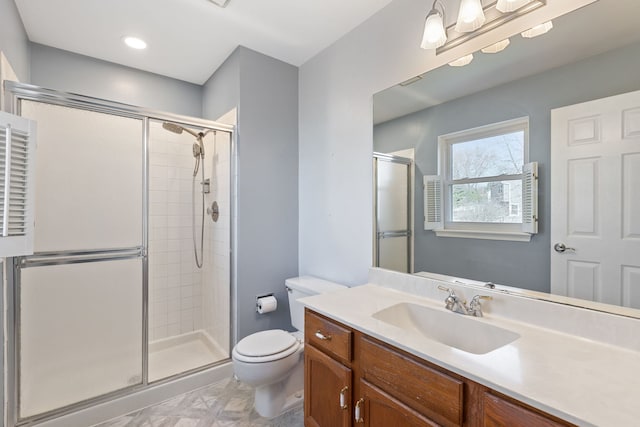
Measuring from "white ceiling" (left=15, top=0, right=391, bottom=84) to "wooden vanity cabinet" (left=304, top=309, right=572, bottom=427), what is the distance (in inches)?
72.4

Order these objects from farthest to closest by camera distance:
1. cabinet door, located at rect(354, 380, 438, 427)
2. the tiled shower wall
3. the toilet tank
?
the tiled shower wall
the toilet tank
cabinet door, located at rect(354, 380, 438, 427)

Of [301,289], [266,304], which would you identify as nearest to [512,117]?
[301,289]

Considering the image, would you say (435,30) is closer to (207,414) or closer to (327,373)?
(327,373)

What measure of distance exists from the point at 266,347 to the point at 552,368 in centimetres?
142

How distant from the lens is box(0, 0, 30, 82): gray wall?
156 cm

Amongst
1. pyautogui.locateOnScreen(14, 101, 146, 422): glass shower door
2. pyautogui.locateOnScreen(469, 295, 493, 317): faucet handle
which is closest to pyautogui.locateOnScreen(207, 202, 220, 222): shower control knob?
pyautogui.locateOnScreen(14, 101, 146, 422): glass shower door

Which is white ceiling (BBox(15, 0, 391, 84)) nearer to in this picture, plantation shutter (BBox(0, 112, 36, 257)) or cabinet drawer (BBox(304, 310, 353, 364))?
plantation shutter (BBox(0, 112, 36, 257))

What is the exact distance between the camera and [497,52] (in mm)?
1321

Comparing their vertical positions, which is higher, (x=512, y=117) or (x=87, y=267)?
(x=512, y=117)

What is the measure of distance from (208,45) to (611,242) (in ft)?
8.66

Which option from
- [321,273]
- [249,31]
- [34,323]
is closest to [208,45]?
[249,31]

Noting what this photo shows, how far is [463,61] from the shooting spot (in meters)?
1.44

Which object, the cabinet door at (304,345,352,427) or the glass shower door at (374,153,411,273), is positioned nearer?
the cabinet door at (304,345,352,427)

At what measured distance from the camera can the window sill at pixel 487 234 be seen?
1262 millimetres
